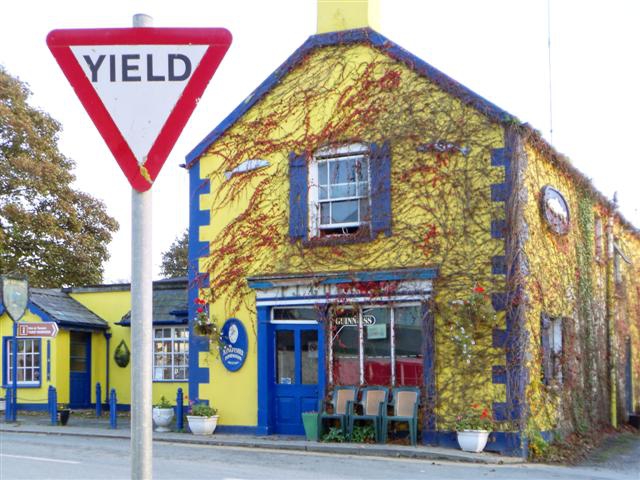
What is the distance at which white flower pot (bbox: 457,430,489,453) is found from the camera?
14.1m

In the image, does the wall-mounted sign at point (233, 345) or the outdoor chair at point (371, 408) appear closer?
the outdoor chair at point (371, 408)

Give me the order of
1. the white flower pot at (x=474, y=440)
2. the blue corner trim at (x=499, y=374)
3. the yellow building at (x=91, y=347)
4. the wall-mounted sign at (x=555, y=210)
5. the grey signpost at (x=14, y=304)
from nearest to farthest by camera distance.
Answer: the white flower pot at (x=474, y=440), the blue corner trim at (x=499, y=374), the wall-mounted sign at (x=555, y=210), the grey signpost at (x=14, y=304), the yellow building at (x=91, y=347)

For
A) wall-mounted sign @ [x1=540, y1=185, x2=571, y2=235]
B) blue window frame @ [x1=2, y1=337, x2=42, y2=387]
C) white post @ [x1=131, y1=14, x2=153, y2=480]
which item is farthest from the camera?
blue window frame @ [x1=2, y1=337, x2=42, y2=387]

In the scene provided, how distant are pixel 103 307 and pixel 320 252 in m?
11.6

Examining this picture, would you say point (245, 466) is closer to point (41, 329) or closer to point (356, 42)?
point (356, 42)

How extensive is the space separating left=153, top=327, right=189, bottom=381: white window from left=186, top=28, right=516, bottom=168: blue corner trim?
22.6ft

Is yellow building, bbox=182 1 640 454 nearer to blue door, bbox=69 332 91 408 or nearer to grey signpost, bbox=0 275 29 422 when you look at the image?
grey signpost, bbox=0 275 29 422

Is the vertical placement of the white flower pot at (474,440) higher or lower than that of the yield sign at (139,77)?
lower

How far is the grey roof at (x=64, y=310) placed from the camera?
78.1ft

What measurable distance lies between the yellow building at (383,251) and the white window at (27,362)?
8322 millimetres

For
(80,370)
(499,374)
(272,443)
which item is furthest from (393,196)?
(80,370)

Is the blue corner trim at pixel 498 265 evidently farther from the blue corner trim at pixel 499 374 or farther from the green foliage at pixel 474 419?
the green foliage at pixel 474 419

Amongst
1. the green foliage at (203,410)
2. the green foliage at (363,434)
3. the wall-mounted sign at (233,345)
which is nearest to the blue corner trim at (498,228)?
the green foliage at (363,434)

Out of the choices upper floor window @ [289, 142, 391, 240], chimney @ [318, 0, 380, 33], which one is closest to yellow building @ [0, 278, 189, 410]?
upper floor window @ [289, 142, 391, 240]
